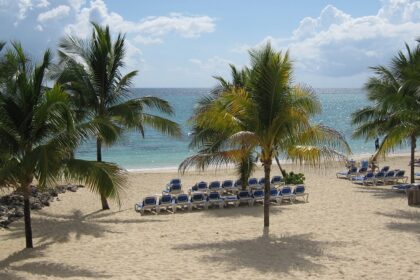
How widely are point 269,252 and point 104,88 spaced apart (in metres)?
7.72

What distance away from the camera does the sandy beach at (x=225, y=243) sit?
27.7ft

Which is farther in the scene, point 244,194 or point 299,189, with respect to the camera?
point 299,189

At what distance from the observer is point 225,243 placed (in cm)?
1048

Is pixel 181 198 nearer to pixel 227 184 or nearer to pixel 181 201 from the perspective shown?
pixel 181 201

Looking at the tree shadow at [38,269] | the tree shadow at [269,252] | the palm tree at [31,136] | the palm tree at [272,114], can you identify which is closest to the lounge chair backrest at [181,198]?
the palm tree at [272,114]

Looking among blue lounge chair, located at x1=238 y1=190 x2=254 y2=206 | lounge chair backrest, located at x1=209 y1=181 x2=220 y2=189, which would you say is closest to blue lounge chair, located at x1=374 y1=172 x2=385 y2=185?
lounge chair backrest, located at x1=209 y1=181 x2=220 y2=189

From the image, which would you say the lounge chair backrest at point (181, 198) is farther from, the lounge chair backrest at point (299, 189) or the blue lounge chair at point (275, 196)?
the lounge chair backrest at point (299, 189)

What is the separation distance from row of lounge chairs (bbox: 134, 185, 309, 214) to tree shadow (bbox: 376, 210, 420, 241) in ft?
10.8

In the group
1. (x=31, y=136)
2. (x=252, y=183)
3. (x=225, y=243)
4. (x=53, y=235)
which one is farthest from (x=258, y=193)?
(x=31, y=136)

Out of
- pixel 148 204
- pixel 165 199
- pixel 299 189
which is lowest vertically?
pixel 148 204

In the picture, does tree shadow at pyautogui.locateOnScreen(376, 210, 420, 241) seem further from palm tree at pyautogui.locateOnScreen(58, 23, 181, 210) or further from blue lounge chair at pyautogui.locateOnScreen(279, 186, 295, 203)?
palm tree at pyautogui.locateOnScreen(58, 23, 181, 210)

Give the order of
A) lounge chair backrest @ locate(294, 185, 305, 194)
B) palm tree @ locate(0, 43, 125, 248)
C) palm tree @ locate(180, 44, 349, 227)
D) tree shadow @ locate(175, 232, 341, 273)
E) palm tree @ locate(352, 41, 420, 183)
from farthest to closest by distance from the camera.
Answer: lounge chair backrest @ locate(294, 185, 305, 194)
palm tree @ locate(352, 41, 420, 183)
palm tree @ locate(180, 44, 349, 227)
palm tree @ locate(0, 43, 125, 248)
tree shadow @ locate(175, 232, 341, 273)

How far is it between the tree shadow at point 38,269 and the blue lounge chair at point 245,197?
23.6 feet

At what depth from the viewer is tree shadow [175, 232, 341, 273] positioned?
8719 mm
